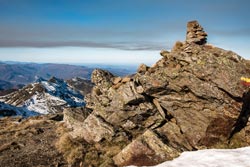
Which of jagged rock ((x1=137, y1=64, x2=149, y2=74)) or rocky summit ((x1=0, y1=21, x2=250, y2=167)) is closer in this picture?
rocky summit ((x1=0, y1=21, x2=250, y2=167))

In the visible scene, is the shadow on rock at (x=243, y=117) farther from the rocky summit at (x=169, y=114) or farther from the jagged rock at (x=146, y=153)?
the jagged rock at (x=146, y=153)

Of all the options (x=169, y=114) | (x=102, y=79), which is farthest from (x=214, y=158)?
(x=102, y=79)

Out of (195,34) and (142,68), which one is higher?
(195,34)

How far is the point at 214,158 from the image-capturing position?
67.8ft

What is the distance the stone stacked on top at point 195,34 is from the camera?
32.2 meters

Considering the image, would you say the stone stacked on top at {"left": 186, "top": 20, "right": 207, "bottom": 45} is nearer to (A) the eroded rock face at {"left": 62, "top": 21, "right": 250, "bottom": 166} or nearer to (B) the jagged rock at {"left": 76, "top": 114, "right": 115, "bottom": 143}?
(A) the eroded rock face at {"left": 62, "top": 21, "right": 250, "bottom": 166}

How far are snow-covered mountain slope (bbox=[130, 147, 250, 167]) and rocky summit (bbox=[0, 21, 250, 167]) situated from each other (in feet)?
3.85

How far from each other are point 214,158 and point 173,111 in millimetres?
7206

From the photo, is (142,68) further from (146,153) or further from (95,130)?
(146,153)

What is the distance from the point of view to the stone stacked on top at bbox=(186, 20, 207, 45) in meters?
32.2

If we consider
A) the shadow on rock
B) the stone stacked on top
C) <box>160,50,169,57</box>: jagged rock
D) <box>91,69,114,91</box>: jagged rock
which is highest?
the stone stacked on top

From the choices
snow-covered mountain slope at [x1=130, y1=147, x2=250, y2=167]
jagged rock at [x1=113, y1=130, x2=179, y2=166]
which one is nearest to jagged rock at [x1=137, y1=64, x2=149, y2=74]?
jagged rock at [x1=113, y1=130, x2=179, y2=166]

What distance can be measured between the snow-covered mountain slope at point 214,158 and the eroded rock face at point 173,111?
4.09 feet

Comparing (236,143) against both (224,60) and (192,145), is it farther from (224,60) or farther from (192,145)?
(224,60)
